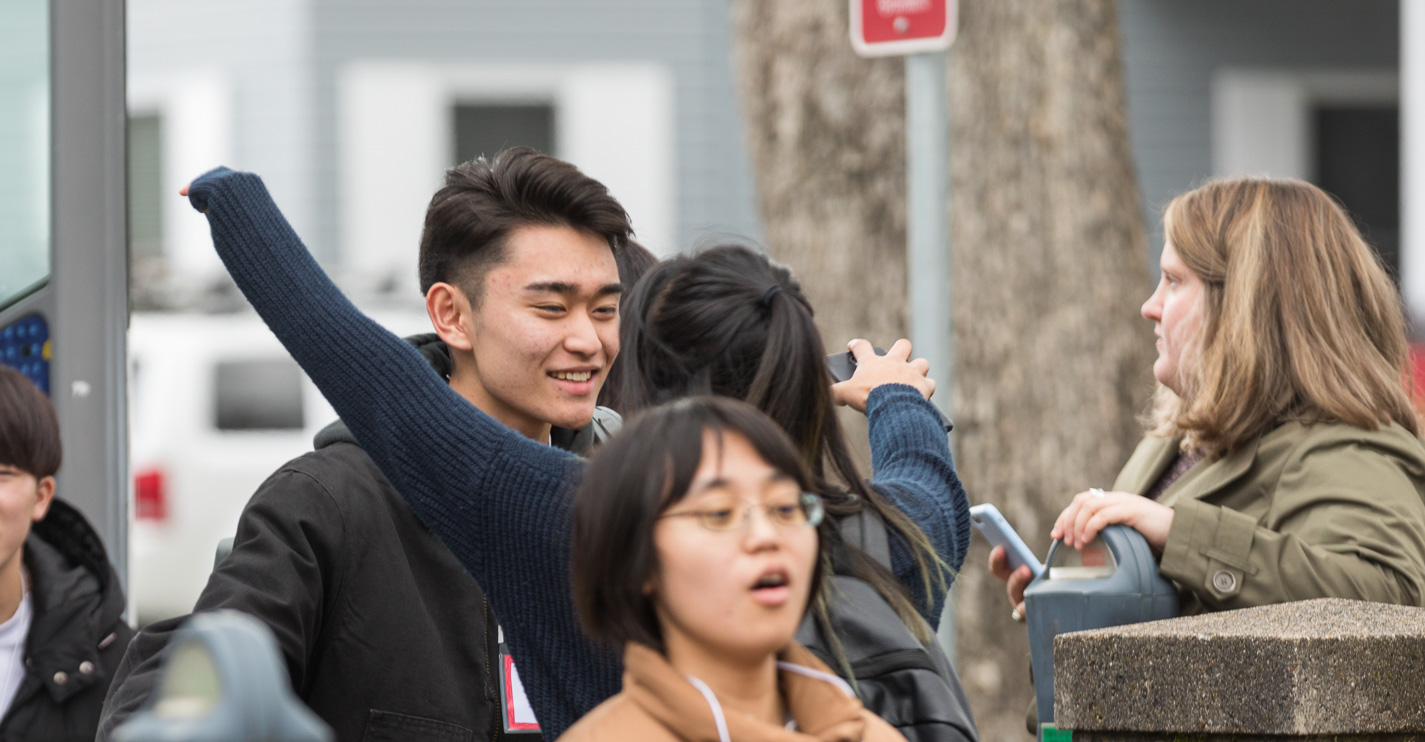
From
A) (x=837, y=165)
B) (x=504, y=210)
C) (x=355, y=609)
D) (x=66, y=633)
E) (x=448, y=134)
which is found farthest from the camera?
(x=448, y=134)

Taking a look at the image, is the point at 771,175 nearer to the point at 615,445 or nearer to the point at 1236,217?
the point at 1236,217

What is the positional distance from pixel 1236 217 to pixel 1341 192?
1150 cm

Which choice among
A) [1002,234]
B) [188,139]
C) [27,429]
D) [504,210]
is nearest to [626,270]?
[504,210]

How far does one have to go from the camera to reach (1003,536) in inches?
124

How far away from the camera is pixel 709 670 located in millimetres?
1937

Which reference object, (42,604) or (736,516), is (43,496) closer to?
(42,604)

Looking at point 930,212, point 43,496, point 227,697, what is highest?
point 930,212

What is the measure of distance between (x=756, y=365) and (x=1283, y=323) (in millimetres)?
1276

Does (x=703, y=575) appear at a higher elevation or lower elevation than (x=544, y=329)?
lower

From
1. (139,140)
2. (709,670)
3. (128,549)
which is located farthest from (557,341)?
(139,140)

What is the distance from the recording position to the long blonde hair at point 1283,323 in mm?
3174

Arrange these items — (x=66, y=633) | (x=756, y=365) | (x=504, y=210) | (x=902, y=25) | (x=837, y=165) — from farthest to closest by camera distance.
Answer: (x=837, y=165) → (x=902, y=25) → (x=66, y=633) → (x=504, y=210) → (x=756, y=365)

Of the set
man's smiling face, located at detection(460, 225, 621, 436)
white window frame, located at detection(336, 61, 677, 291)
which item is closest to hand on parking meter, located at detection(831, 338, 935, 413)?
man's smiling face, located at detection(460, 225, 621, 436)

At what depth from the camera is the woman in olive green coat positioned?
117 inches
